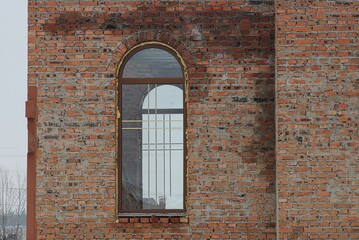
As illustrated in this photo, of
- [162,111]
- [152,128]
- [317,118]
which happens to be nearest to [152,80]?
[162,111]

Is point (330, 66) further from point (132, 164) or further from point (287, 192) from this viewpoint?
point (132, 164)

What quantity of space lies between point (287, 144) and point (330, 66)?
3.88 ft

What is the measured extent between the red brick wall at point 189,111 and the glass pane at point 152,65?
18 centimetres

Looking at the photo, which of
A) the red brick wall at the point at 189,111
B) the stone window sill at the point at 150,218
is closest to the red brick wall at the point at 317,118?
the red brick wall at the point at 189,111

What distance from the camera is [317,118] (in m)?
9.84

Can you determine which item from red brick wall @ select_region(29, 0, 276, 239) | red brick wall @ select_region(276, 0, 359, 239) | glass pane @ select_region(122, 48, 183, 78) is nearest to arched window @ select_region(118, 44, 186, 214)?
glass pane @ select_region(122, 48, 183, 78)

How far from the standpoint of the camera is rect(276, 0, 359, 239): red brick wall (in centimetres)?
973

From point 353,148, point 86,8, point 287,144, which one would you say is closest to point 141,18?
point 86,8

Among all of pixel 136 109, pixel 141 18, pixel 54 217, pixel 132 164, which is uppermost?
pixel 141 18

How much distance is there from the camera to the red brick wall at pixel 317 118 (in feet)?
31.9

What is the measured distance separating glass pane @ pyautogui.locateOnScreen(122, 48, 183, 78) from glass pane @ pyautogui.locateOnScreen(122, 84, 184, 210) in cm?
15

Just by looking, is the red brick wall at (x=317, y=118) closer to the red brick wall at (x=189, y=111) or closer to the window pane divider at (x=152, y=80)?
the red brick wall at (x=189, y=111)

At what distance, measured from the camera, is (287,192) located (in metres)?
9.76

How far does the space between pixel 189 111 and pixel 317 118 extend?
5.61 feet
